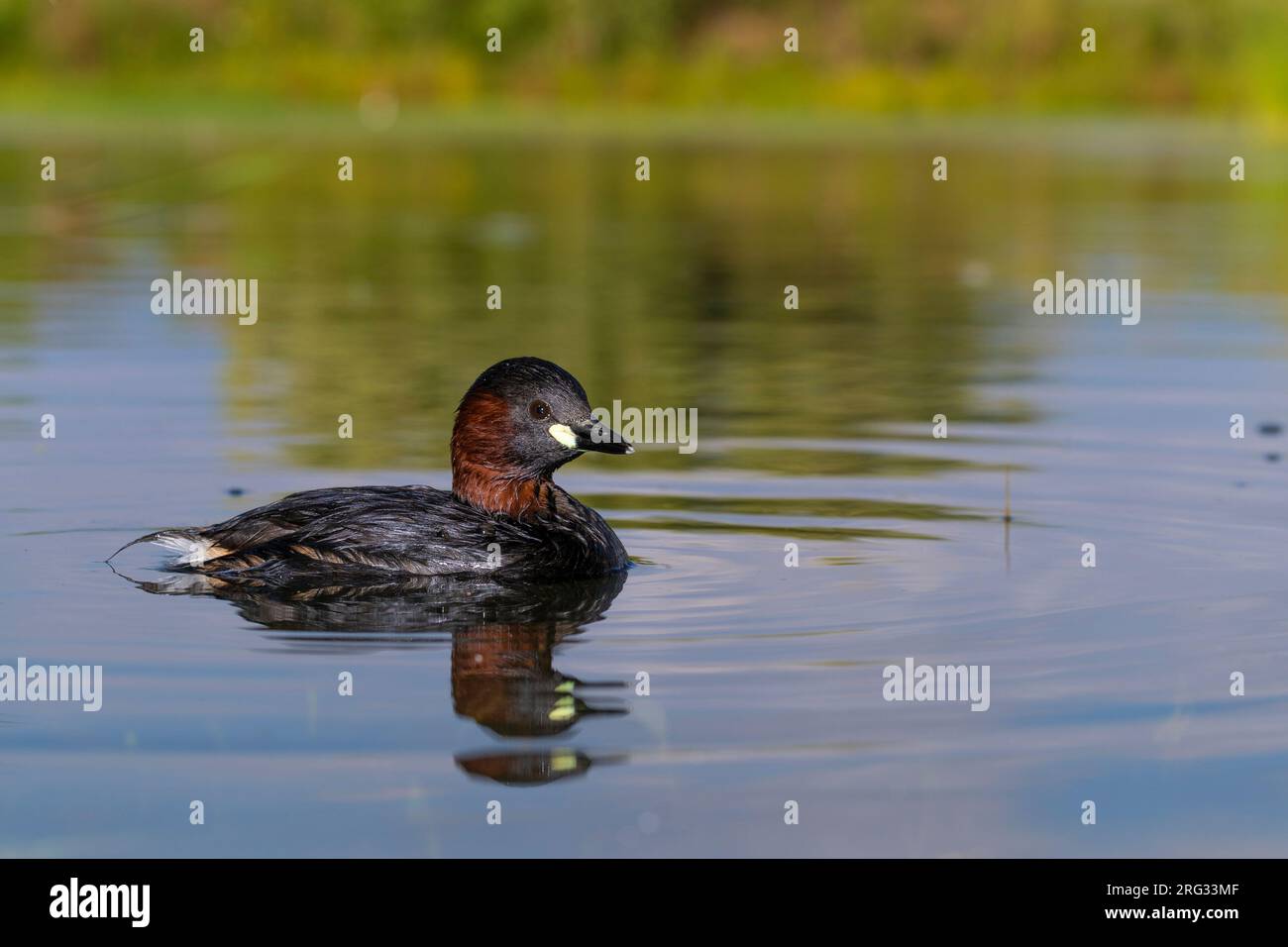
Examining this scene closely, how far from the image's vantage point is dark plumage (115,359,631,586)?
7758 millimetres

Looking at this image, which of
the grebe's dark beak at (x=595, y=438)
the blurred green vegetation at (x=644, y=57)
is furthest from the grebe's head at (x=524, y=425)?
the blurred green vegetation at (x=644, y=57)

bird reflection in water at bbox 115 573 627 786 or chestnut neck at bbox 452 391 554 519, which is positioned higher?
chestnut neck at bbox 452 391 554 519

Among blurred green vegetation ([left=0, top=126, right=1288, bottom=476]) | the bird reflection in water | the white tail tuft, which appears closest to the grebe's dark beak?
the bird reflection in water

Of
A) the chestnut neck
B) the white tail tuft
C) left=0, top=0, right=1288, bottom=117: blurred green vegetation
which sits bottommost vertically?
the white tail tuft

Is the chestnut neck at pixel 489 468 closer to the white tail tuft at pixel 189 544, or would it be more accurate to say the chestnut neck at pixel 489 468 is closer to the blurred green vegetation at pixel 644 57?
the white tail tuft at pixel 189 544

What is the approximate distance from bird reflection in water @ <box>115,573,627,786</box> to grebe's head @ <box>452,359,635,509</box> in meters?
0.51

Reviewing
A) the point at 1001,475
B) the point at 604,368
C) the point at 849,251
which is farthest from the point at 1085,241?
the point at 1001,475

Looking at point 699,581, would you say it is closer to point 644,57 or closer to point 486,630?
point 486,630

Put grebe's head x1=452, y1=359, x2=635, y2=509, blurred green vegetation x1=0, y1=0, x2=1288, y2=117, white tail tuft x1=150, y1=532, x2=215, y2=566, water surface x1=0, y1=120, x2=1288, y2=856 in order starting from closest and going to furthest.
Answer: water surface x1=0, y1=120, x2=1288, y2=856 → white tail tuft x1=150, y1=532, x2=215, y2=566 → grebe's head x1=452, y1=359, x2=635, y2=509 → blurred green vegetation x1=0, y1=0, x2=1288, y2=117

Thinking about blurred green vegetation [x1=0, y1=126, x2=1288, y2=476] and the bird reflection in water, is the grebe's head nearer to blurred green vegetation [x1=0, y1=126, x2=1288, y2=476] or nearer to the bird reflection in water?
the bird reflection in water

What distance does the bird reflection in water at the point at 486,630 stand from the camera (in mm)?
5777

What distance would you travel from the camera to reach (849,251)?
24125 millimetres

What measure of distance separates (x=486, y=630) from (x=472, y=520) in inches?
32.6
